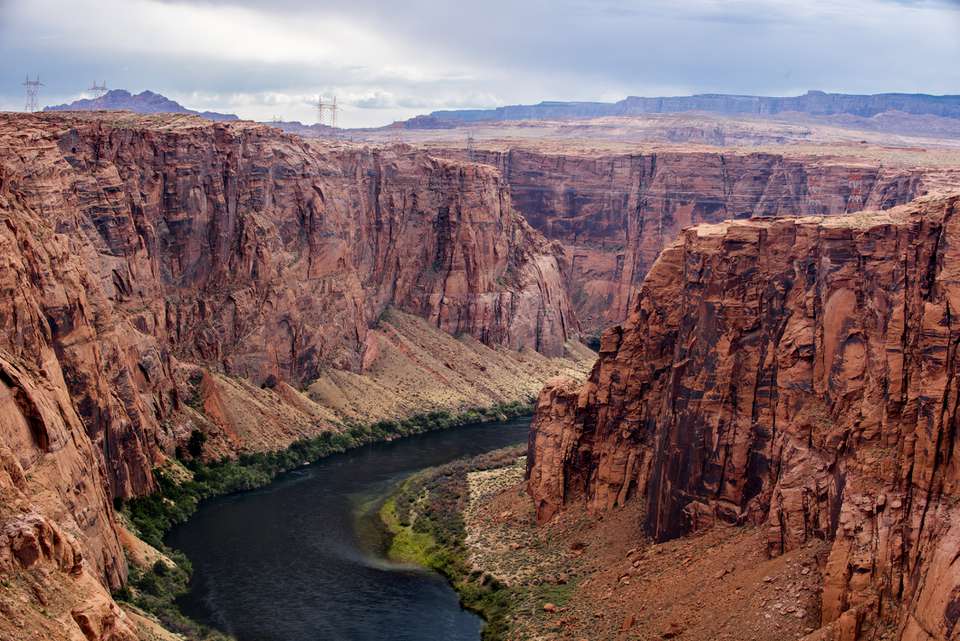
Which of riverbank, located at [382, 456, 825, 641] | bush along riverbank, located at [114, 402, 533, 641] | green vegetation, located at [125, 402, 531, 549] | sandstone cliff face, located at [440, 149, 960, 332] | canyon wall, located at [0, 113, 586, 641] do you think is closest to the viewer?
riverbank, located at [382, 456, 825, 641]

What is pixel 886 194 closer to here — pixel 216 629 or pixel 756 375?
pixel 756 375

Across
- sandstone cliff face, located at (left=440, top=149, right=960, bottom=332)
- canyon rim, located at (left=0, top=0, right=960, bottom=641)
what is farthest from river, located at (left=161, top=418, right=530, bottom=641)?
sandstone cliff face, located at (left=440, top=149, right=960, bottom=332)

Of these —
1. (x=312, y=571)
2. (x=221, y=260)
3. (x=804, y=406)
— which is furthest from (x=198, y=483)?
(x=804, y=406)

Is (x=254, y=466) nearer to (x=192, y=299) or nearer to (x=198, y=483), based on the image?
(x=198, y=483)

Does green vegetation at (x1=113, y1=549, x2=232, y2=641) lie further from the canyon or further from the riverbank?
the riverbank

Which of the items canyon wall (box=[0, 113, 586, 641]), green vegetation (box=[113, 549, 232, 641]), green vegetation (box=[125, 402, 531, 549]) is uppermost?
canyon wall (box=[0, 113, 586, 641])
